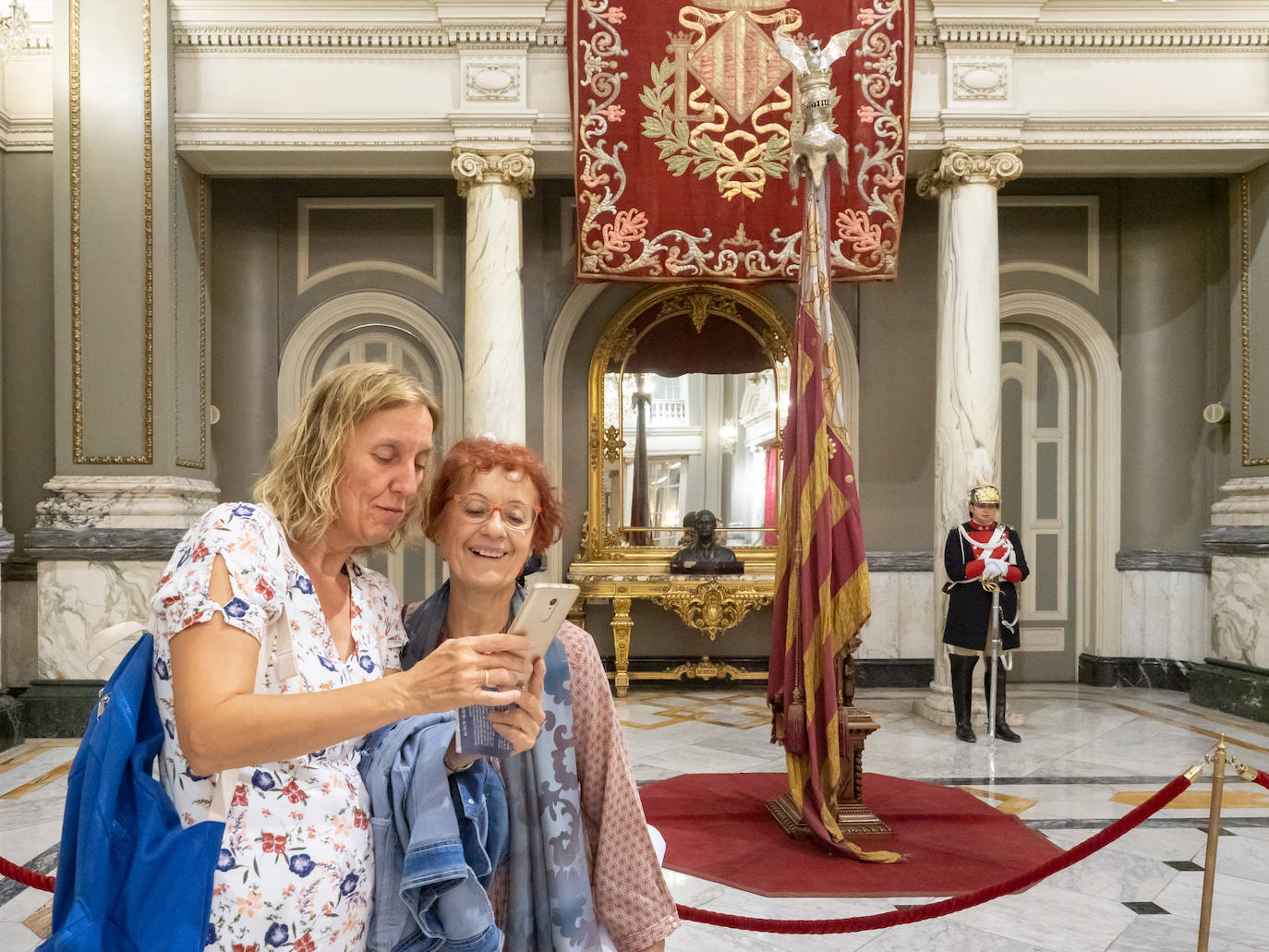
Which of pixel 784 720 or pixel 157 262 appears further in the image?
pixel 157 262

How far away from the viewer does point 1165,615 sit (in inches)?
295

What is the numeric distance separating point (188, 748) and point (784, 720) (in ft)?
10.5

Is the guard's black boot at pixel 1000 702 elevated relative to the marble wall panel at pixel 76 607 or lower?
lower

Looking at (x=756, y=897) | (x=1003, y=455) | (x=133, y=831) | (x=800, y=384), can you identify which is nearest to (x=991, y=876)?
(x=756, y=897)

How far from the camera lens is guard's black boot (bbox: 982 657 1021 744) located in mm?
5758

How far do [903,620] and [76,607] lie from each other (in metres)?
6.07

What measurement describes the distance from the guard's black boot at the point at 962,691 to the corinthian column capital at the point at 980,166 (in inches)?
130

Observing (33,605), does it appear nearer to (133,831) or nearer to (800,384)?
(800,384)

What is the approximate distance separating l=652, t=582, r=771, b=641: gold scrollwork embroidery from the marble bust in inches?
9.3

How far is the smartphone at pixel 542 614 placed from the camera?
116cm

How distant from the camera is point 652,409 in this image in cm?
790

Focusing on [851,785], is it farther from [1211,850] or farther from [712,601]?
[712,601]

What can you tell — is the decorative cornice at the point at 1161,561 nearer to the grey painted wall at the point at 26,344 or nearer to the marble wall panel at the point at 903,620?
the marble wall panel at the point at 903,620

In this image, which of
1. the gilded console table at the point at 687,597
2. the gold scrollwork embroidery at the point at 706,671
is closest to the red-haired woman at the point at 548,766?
the gilded console table at the point at 687,597
